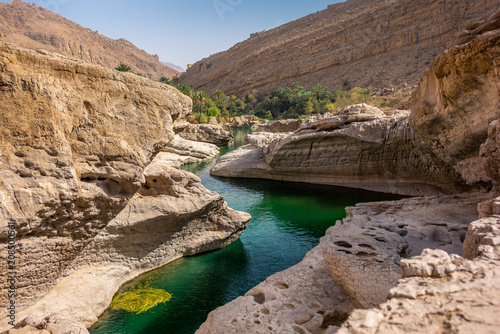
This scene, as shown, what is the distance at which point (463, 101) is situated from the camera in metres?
8.61

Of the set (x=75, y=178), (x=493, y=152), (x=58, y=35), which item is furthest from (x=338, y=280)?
(x=58, y=35)

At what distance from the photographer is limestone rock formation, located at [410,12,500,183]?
7.16 meters

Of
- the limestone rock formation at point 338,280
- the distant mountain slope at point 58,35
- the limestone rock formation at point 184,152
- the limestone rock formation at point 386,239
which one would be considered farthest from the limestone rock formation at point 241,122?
the distant mountain slope at point 58,35

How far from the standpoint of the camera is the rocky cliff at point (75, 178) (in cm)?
478

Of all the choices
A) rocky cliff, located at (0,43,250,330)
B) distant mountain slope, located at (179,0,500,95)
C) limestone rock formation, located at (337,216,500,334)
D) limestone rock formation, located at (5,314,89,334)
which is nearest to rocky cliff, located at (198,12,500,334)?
limestone rock formation, located at (337,216,500,334)

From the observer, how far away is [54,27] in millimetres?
108375

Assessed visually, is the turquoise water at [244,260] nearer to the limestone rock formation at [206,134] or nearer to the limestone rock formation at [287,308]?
the limestone rock formation at [287,308]

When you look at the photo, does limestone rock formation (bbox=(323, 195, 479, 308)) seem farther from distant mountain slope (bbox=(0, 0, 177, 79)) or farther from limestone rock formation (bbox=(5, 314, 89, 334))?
distant mountain slope (bbox=(0, 0, 177, 79))

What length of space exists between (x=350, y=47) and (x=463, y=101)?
64192 millimetres

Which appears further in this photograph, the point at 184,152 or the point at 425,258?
the point at 184,152

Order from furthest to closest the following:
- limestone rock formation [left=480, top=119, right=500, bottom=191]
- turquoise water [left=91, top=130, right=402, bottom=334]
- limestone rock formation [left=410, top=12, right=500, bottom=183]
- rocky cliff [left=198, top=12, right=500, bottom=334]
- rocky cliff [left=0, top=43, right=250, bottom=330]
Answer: limestone rock formation [left=410, top=12, right=500, bottom=183] < turquoise water [left=91, top=130, right=402, bottom=334] < limestone rock formation [left=480, top=119, right=500, bottom=191] < rocky cliff [left=0, top=43, right=250, bottom=330] < rocky cliff [left=198, top=12, right=500, bottom=334]

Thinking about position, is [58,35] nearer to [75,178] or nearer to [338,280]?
[75,178]

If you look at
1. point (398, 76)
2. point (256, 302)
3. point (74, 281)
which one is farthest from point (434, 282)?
point (398, 76)

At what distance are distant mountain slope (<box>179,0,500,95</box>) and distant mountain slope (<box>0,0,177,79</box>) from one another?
131ft
